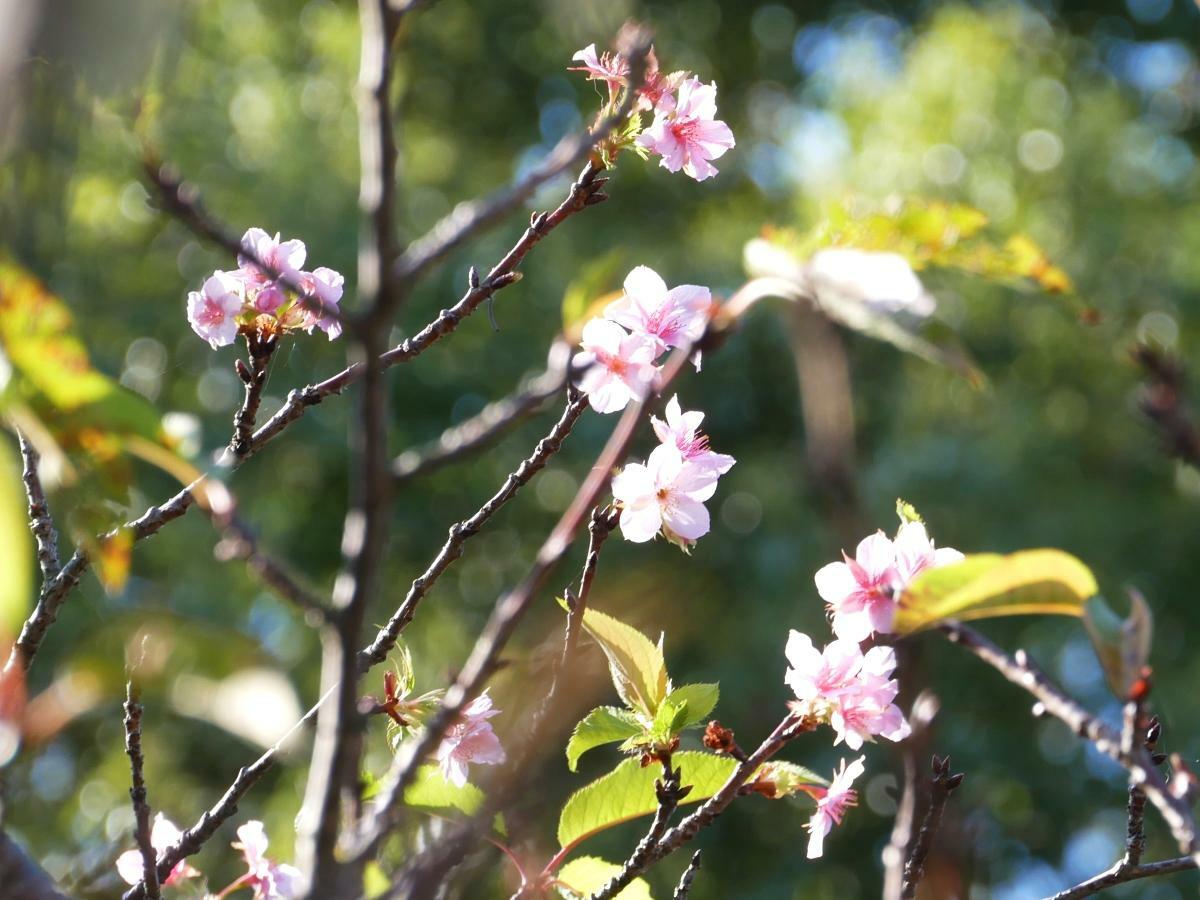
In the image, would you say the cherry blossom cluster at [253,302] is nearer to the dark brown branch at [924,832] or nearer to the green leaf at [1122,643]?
the dark brown branch at [924,832]

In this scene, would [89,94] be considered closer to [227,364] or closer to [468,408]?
[468,408]

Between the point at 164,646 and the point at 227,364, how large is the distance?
826cm

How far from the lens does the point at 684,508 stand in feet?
3.84

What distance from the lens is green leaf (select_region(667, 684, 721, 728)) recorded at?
3.53 feet

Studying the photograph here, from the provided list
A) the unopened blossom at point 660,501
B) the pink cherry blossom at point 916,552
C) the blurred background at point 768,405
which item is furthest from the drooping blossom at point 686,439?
the blurred background at point 768,405

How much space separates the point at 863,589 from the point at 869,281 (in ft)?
1.45

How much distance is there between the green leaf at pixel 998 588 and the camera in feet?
1.93

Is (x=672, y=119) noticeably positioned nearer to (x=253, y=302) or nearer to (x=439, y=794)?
(x=253, y=302)

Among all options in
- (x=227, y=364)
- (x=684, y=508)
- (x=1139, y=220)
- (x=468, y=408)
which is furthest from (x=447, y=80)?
(x=684, y=508)

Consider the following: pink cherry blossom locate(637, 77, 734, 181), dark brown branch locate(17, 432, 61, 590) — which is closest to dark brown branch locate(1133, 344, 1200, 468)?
pink cherry blossom locate(637, 77, 734, 181)

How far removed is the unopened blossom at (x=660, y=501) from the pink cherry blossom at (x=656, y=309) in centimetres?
11

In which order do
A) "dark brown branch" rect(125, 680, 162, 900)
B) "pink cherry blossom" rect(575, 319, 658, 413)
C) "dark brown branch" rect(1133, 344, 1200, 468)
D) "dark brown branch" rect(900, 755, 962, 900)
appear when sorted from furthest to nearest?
"pink cherry blossom" rect(575, 319, 658, 413) < "dark brown branch" rect(125, 680, 162, 900) < "dark brown branch" rect(900, 755, 962, 900) < "dark brown branch" rect(1133, 344, 1200, 468)

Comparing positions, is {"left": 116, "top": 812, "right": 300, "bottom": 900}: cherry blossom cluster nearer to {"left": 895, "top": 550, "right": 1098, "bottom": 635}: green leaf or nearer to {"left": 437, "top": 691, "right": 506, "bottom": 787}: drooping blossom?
{"left": 437, "top": 691, "right": 506, "bottom": 787}: drooping blossom

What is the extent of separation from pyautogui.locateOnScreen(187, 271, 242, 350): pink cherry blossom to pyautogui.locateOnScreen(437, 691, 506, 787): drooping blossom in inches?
16.8
